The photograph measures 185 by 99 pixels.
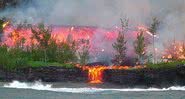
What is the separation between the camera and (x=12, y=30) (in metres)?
101

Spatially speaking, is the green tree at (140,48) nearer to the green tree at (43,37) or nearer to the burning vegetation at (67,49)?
the burning vegetation at (67,49)

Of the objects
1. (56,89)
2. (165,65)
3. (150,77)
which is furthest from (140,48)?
(56,89)

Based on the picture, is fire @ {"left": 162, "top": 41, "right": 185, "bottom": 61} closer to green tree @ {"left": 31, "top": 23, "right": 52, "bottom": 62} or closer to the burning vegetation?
the burning vegetation

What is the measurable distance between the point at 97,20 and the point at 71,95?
50.2 meters

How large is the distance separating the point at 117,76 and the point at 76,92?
338 inches

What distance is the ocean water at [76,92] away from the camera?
60.5 meters

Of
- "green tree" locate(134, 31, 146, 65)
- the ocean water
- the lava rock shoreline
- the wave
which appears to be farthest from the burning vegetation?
the ocean water

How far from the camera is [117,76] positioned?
243 ft

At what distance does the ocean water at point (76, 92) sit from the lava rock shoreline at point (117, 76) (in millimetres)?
803

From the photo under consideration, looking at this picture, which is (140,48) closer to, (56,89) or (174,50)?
(174,50)

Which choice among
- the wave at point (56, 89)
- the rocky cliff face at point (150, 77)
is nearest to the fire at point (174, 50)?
the rocky cliff face at point (150, 77)

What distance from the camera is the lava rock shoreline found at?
242 ft

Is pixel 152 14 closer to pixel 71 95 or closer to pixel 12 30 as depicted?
pixel 12 30

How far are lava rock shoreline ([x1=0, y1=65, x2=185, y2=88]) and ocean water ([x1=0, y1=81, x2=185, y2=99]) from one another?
2.63 ft
